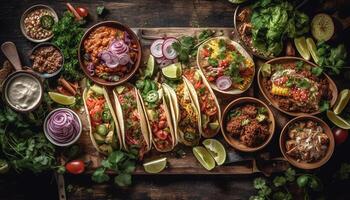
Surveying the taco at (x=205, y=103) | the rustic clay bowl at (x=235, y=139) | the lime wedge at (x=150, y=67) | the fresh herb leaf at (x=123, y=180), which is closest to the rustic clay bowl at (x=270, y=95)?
the rustic clay bowl at (x=235, y=139)

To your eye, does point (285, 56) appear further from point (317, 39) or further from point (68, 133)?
point (68, 133)

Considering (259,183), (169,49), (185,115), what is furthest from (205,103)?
(259,183)

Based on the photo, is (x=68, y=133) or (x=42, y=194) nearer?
(x=68, y=133)

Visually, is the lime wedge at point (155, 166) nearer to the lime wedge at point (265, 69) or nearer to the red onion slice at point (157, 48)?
the red onion slice at point (157, 48)

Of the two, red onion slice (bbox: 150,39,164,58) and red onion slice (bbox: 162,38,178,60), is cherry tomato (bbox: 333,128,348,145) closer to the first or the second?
red onion slice (bbox: 162,38,178,60)

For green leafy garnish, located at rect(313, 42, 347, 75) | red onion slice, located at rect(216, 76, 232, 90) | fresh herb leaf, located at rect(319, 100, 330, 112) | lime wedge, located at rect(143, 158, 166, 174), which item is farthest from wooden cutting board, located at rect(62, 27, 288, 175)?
green leafy garnish, located at rect(313, 42, 347, 75)

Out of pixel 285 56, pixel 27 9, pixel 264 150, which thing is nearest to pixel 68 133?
pixel 27 9

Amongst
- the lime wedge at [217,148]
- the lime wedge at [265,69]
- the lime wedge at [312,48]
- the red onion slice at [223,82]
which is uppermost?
the lime wedge at [312,48]
